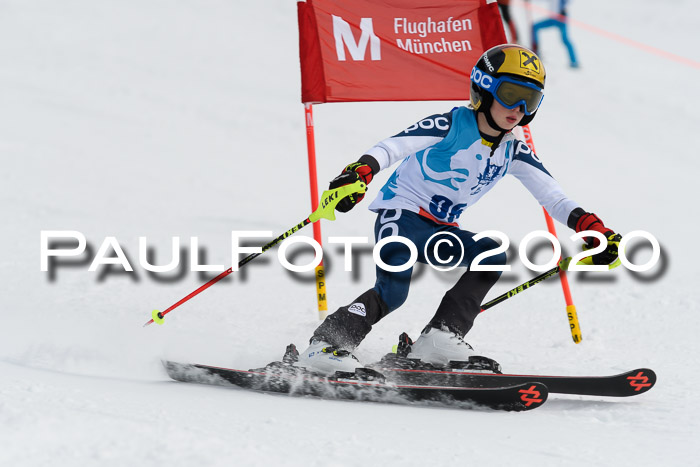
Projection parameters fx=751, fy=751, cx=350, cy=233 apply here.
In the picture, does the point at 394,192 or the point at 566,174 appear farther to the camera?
the point at 566,174

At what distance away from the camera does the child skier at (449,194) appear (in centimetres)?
374

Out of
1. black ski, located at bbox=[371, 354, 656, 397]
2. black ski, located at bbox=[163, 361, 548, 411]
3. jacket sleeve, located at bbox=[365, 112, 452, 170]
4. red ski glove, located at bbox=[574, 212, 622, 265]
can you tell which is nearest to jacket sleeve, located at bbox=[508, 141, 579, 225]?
red ski glove, located at bbox=[574, 212, 622, 265]

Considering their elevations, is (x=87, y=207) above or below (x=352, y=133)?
below

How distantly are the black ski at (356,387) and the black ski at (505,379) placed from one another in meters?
0.22

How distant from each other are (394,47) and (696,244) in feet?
14.6

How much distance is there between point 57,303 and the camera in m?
5.03

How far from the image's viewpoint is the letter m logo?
530cm

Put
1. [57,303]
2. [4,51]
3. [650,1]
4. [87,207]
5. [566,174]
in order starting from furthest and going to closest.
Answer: [650,1] < [4,51] < [566,174] < [87,207] < [57,303]

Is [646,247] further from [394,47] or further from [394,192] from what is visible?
[394,192]

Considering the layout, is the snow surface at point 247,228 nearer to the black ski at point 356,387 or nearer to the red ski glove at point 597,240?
the black ski at point 356,387

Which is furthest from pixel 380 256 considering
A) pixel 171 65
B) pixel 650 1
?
pixel 650 1

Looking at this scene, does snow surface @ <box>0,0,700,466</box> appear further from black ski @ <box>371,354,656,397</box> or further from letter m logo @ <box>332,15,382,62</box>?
letter m logo @ <box>332,15,382,62</box>

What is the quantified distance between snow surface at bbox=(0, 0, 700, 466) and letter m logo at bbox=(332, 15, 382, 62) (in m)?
1.85

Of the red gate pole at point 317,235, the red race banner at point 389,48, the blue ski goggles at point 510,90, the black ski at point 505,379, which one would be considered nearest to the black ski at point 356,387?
the black ski at point 505,379
